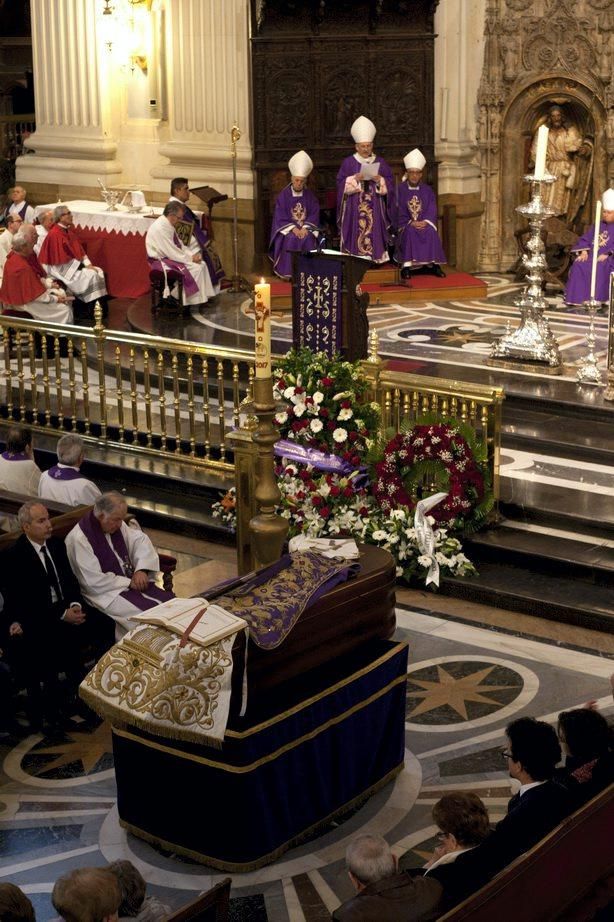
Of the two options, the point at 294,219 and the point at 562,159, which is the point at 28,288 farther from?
the point at 562,159

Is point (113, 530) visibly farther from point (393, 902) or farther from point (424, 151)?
point (424, 151)

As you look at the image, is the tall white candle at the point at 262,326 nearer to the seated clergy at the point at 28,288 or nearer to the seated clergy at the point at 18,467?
the seated clergy at the point at 18,467

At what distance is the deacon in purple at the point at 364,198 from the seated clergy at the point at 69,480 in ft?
21.4

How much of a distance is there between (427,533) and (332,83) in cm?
786

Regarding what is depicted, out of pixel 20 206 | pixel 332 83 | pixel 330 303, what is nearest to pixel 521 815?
pixel 330 303

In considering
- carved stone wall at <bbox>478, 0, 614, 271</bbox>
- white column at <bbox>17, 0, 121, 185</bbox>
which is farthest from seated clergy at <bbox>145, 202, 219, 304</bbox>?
carved stone wall at <bbox>478, 0, 614, 271</bbox>

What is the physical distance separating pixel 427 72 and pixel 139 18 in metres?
3.18

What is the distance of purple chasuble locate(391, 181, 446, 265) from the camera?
14930mm

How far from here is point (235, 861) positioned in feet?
19.0

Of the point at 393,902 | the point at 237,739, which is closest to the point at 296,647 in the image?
the point at 237,739

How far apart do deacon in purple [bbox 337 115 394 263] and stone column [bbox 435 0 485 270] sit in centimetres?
138

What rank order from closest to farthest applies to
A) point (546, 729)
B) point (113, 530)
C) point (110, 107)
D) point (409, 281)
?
1. point (546, 729)
2. point (113, 530)
3. point (409, 281)
4. point (110, 107)

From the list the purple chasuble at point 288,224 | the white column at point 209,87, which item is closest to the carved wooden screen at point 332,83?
the white column at point 209,87

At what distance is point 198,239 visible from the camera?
14078 millimetres
